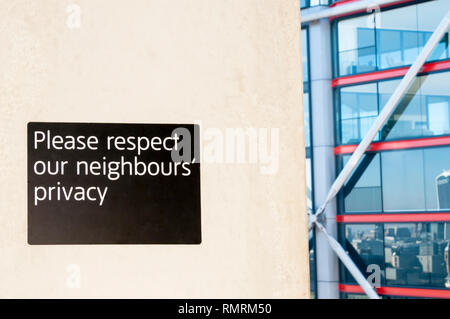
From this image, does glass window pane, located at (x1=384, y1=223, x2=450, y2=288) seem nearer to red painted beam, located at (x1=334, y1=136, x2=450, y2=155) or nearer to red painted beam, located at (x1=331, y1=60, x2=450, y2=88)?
red painted beam, located at (x1=334, y1=136, x2=450, y2=155)

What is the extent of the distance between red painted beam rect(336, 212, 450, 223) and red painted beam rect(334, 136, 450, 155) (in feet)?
4.31

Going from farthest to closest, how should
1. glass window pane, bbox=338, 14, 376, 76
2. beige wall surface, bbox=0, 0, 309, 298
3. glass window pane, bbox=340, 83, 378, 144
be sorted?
glass window pane, bbox=340, 83, 378, 144 < glass window pane, bbox=338, 14, 376, 76 < beige wall surface, bbox=0, 0, 309, 298

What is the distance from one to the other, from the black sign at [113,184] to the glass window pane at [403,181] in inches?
463

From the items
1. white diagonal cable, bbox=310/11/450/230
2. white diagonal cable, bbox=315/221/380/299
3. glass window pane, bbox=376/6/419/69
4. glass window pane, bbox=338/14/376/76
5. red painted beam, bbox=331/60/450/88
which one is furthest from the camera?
glass window pane, bbox=338/14/376/76

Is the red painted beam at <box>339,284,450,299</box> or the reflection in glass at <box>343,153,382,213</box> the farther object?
the reflection in glass at <box>343,153,382,213</box>

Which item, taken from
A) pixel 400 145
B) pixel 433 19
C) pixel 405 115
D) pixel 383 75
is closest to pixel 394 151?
pixel 400 145

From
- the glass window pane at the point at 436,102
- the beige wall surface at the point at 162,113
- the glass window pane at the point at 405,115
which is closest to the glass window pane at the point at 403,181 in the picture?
the glass window pane at the point at 405,115

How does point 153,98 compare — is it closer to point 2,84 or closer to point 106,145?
point 106,145

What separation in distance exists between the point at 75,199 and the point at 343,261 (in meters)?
12.5

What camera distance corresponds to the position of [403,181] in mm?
13055

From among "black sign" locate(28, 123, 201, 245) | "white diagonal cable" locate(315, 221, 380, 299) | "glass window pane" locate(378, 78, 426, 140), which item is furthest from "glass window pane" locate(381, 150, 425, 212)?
"black sign" locate(28, 123, 201, 245)

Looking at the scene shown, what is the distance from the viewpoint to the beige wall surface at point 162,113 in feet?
5.21

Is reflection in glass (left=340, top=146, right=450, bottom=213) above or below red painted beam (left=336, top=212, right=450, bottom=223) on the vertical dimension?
above

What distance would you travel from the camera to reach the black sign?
5.24 feet
